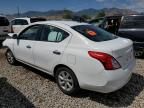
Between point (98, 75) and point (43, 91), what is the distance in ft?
5.16

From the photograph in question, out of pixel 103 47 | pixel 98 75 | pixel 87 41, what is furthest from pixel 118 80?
pixel 87 41

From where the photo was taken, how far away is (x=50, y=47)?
472cm

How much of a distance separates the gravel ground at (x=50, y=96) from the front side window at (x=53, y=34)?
1.19 meters

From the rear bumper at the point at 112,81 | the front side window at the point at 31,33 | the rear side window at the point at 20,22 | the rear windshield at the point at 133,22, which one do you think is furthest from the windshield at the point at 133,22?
the rear side window at the point at 20,22

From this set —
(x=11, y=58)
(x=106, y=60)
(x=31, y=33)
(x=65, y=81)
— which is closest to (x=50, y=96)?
(x=65, y=81)

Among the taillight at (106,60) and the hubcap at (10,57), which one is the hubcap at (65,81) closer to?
the taillight at (106,60)

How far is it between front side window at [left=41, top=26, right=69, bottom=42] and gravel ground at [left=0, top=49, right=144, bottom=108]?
1188mm

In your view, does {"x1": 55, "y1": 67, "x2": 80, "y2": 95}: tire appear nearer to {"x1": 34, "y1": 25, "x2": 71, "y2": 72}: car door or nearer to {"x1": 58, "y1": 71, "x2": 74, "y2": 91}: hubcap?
{"x1": 58, "y1": 71, "x2": 74, "y2": 91}: hubcap

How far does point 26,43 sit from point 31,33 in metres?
0.31

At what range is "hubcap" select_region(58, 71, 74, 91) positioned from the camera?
175 inches

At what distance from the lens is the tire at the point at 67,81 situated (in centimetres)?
431

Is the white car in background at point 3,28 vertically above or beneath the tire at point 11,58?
above

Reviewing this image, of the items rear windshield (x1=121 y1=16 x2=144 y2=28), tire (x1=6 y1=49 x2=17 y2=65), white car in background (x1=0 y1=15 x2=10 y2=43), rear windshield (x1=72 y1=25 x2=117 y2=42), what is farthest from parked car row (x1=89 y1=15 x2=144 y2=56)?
white car in background (x1=0 y1=15 x2=10 y2=43)

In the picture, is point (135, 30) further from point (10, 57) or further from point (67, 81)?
point (10, 57)
